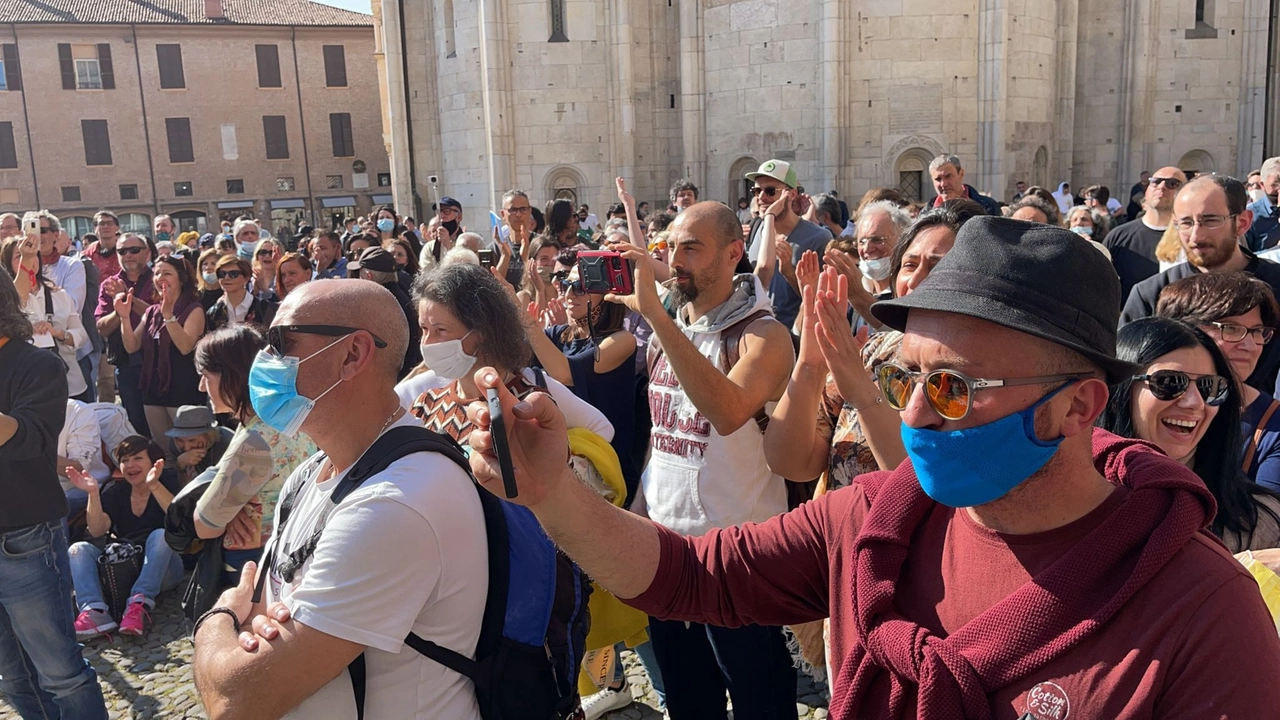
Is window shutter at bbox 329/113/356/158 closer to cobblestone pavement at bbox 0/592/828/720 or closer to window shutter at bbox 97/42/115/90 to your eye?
window shutter at bbox 97/42/115/90

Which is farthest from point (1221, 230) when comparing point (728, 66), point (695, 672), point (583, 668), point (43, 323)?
point (728, 66)

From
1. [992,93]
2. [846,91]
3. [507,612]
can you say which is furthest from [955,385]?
[992,93]

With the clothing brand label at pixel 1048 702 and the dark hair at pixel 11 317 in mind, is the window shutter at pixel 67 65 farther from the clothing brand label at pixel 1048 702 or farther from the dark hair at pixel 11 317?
the clothing brand label at pixel 1048 702

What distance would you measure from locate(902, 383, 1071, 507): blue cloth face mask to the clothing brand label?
307mm

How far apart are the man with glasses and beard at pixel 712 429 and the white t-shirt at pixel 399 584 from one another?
1.23 meters

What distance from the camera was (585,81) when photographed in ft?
67.3

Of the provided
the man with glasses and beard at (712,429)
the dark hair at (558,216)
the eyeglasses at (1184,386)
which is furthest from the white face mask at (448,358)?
the dark hair at (558,216)

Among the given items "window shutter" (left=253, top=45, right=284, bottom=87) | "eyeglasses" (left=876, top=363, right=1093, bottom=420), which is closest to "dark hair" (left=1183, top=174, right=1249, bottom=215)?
"eyeglasses" (left=876, top=363, right=1093, bottom=420)

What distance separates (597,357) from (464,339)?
1299mm

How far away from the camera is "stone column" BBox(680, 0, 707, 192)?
19.7 m

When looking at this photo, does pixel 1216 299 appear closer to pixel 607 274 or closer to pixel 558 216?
pixel 607 274

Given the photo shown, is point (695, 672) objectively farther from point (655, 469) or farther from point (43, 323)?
point (43, 323)

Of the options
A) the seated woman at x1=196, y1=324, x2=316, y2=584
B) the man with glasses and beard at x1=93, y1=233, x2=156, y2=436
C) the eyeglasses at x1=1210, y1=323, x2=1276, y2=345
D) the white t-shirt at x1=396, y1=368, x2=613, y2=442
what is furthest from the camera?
the man with glasses and beard at x1=93, y1=233, x2=156, y2=436

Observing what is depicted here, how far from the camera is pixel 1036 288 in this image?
1499mm
